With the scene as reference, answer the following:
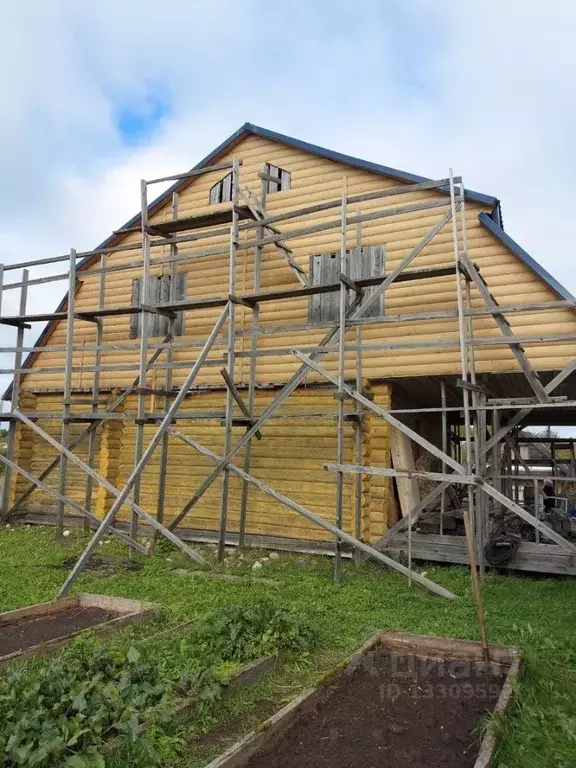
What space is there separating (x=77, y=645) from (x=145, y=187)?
9.61 m

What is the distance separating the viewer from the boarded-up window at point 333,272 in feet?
41.0

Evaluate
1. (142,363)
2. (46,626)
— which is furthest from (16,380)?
(46,626)

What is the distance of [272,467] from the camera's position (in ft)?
42.5

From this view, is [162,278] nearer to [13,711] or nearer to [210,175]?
[210,175]

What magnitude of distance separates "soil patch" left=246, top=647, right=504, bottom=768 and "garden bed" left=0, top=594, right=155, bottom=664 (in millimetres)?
2880

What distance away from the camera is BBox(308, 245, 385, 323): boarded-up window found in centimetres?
1249

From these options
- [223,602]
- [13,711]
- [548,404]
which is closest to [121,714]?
[13,711]

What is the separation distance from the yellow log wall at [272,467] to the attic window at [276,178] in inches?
182

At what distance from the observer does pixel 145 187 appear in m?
12.8

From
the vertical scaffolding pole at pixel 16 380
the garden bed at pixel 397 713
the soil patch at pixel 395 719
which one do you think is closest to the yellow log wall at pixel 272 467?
the vertical scaffolding pole at pixel 16 380

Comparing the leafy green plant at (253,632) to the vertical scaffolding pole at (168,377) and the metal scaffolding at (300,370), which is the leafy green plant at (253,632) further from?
the vertical scaffolding pole at (168,377)

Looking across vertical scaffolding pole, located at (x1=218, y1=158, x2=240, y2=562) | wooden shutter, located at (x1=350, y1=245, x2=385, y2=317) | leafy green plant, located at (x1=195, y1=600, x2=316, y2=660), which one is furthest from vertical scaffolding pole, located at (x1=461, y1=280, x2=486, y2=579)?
leafy green plant, located at (x1=195, y1=600, x2=316, y2=660)

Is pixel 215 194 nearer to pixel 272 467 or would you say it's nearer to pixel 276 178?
pixel 276 178

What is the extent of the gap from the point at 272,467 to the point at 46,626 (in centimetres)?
623
